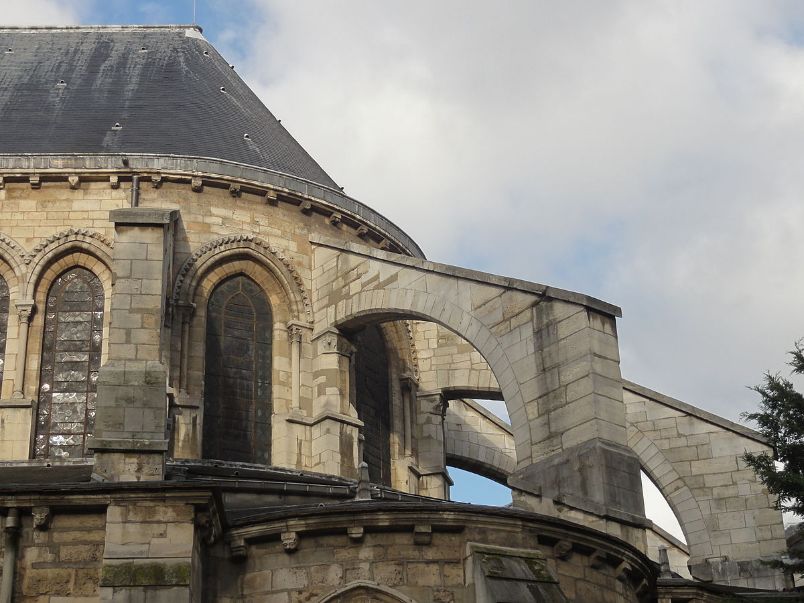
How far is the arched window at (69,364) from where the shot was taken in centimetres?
2023

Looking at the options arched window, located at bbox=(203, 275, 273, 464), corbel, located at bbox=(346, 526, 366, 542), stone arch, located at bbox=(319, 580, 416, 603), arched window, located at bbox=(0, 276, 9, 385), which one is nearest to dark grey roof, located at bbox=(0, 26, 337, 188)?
arched window, located at bbox=(0, 276, 9, 385)

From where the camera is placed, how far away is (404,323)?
77.9 ft

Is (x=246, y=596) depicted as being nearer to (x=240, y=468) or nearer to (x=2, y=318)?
(x=240, y=468)

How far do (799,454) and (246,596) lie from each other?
24.5 ft

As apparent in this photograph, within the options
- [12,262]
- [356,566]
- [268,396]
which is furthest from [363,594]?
[12,262]

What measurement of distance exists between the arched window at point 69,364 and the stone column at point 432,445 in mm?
5402

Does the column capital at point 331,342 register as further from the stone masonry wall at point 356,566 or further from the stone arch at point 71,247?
the stone masonry wall at point 356,566

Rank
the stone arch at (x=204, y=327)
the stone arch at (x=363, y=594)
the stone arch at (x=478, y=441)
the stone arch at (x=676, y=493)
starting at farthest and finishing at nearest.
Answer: the stone arch at (x=478, y=441) → the stone arch at (x=676, y=493) → the stone arch at (x=204, y=327) → the stone arch at (x=363, y=594)

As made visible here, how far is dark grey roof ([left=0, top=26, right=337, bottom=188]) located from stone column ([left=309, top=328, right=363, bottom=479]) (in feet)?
11.3

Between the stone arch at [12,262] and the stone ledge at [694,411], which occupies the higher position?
the stone arch at [12,262]

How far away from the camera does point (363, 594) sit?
1448 cm

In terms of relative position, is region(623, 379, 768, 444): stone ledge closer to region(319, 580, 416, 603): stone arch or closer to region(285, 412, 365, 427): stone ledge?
region(285, 412, 365, 427): stone ledge

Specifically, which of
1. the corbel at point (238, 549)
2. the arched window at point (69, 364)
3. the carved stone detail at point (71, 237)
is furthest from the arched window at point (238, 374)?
the corbel at point (238, 549)

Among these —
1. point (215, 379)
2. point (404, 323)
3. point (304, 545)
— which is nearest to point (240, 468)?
point (215, 379)
